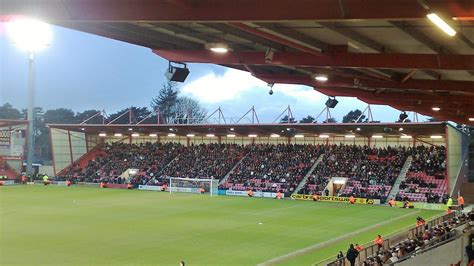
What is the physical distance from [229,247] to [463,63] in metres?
13.6

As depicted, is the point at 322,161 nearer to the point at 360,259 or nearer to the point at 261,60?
the point at 360,259

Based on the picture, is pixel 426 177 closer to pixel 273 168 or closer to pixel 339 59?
pixel 273 168

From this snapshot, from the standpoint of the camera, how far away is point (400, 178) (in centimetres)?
4594

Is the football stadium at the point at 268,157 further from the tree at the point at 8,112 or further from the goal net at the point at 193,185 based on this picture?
the tree at the point at 8,112

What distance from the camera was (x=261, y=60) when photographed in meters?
13.1

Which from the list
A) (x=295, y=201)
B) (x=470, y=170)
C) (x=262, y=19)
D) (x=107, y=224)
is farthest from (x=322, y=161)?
(x=262, y=19)

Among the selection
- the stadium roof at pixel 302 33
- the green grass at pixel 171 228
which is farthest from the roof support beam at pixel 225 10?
the green grass at pixel 171 228

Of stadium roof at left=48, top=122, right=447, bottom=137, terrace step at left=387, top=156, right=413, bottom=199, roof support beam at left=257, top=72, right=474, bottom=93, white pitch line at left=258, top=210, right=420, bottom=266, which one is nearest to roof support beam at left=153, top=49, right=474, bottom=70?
roof support beam at left=257, top=72, right=474, bottom=93

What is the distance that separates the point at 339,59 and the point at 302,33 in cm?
184

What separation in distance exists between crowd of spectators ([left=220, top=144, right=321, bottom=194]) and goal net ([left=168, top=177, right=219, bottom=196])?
1.43 m

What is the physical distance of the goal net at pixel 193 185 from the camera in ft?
167

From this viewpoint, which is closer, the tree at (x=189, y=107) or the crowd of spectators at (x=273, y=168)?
the crowd of spectators at (x=273, y=168)

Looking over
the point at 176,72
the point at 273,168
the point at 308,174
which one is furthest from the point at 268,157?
the point at 176,72

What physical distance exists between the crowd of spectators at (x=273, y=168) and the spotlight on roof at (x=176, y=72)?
34.9m
